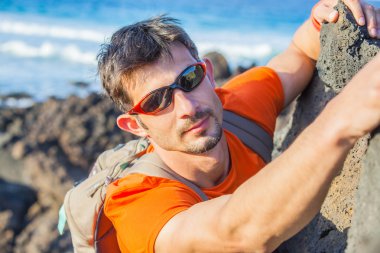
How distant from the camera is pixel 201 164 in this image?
3.29 metres

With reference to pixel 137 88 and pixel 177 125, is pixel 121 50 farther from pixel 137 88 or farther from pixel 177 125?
pixel 177 125

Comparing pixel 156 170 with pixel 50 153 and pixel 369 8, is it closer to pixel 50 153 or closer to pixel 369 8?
pixel 369 8

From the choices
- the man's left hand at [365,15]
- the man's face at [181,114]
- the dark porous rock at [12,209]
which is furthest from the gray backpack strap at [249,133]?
the dark porous rock at [12,209]

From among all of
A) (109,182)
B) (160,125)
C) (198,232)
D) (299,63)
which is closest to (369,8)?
(299,63)

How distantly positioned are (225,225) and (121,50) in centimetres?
142

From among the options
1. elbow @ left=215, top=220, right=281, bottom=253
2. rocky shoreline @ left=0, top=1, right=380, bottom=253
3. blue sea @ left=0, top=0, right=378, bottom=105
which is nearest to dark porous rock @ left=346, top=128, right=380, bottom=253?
elbow @ left=215, top=220, right=281, bottom=253

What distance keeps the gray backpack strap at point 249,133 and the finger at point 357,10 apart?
0.97 m

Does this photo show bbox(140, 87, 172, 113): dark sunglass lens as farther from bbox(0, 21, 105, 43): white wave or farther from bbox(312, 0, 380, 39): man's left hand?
bbox(0, 21, 105, 43): white wave

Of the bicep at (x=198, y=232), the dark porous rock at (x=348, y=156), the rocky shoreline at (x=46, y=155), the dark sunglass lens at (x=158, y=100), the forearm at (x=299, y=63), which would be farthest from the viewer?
the rocky shoreline at (x=46, y=155)

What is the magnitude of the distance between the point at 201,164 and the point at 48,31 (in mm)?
27424

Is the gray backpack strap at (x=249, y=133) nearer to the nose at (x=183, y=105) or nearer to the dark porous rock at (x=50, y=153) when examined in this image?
the nose at (x=183, y=105)

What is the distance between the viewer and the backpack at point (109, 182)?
3.13 m

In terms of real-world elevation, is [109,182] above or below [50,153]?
above

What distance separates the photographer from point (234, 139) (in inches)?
140
